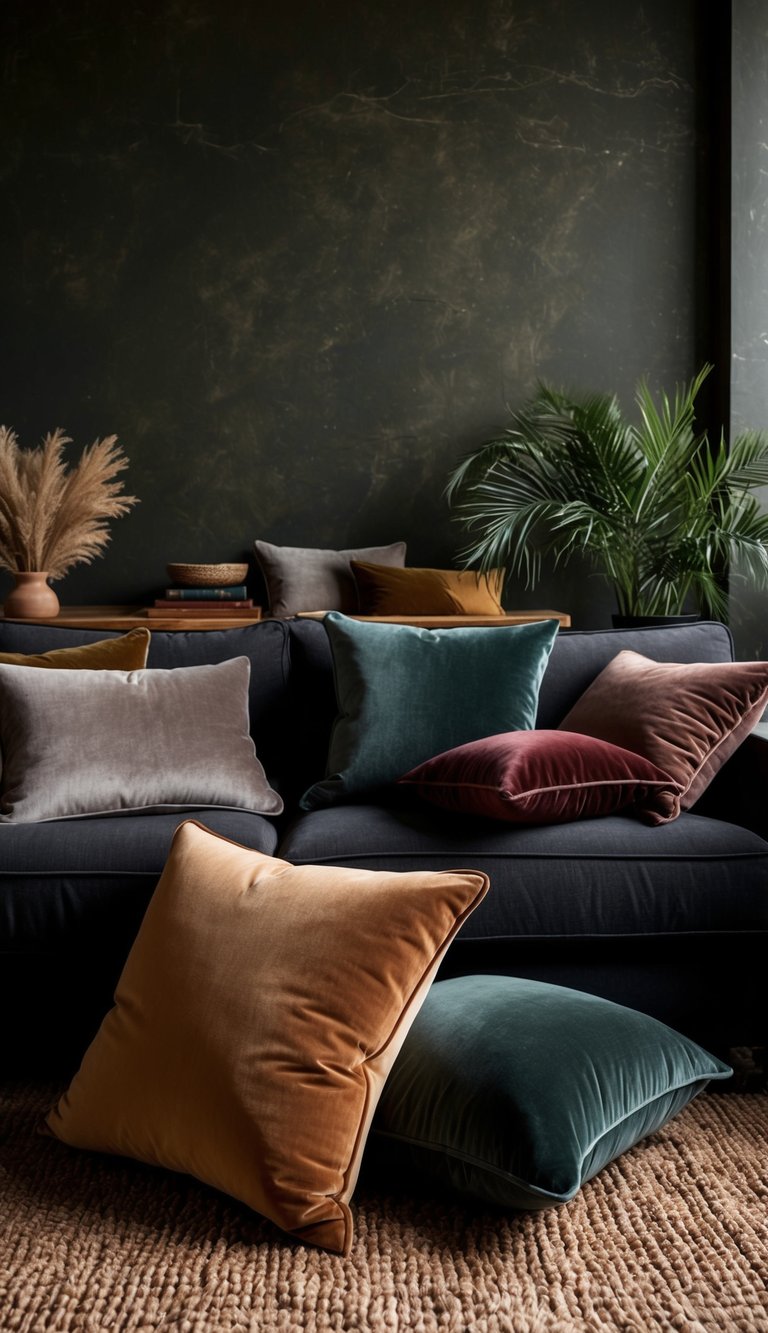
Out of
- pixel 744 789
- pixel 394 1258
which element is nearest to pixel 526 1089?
pixel 394 1258

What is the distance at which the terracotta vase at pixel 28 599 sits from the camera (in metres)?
3.98

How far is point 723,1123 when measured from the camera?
1.83 meters

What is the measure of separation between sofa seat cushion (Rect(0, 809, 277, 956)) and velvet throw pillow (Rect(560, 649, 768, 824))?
0.97 m

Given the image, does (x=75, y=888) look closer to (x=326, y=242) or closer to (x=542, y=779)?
(x=542, y=779)

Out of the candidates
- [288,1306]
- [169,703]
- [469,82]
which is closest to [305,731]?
[169,703]

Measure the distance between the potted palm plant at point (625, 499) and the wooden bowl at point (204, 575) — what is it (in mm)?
1016

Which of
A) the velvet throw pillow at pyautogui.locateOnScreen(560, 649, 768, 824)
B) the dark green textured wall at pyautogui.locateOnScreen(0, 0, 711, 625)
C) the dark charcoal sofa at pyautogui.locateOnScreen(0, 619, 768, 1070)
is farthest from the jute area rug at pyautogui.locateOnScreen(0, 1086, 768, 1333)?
the dark green textured wall at pyautogui.locateOnScreen(0, 0, 711, 625)

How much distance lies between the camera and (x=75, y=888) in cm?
195

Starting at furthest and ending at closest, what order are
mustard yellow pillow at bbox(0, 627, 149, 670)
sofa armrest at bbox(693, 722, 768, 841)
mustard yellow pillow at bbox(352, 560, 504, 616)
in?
mustard yellow pillow at bbox(352, 560, 504, 616) < mustard yellow pillow at bbox(0, 627, 149, 670) < sofa armrest at bbox(693, 722, 768, 841)

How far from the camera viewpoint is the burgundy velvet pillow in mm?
1994

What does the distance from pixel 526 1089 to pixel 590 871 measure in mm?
545

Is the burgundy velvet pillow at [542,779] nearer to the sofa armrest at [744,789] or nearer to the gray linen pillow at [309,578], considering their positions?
the sofa armrest at [744,789]

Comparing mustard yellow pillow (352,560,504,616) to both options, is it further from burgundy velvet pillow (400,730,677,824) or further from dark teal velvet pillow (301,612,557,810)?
burgundy velvet pillow (400,730,677,824)

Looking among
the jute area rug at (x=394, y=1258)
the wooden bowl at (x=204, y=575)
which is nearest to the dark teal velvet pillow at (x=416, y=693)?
the jute area rug at (x=394, y=1258)
